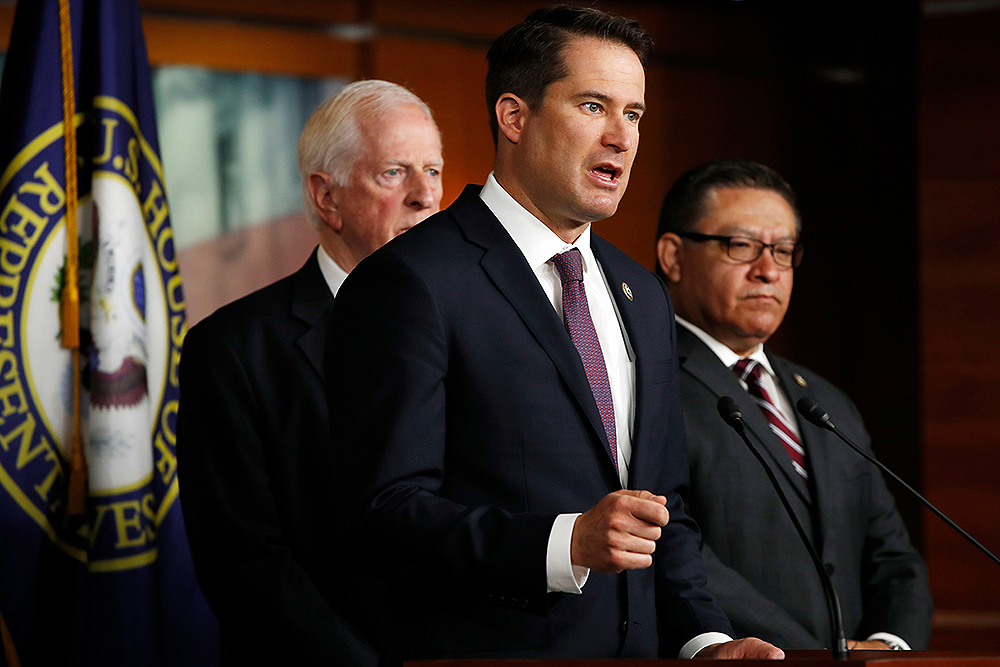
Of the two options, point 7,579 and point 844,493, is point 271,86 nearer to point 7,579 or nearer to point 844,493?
point 7,579

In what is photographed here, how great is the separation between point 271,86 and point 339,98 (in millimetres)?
1773

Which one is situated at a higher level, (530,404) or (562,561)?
(530,404)

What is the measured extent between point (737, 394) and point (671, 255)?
0.46 metres

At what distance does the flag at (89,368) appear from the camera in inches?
110

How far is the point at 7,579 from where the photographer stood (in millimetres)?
2750

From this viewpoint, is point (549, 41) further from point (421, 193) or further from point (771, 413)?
point (771, 413)

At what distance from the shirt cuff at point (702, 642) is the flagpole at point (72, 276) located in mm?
1734

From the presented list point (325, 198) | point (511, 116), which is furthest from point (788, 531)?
point (325, 198)

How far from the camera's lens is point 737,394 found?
8.57 feet

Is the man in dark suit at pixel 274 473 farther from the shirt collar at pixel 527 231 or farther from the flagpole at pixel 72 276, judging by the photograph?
the shirt collar at pixel 527 231

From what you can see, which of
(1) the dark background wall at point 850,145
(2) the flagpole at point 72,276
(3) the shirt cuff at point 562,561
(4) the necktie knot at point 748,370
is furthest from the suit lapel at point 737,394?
(1) the dark background wall at point 850,145

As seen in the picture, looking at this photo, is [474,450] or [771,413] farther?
[771,413]

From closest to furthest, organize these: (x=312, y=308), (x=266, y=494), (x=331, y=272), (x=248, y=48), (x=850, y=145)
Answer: (x=266, y=494), (x=312, y=308), (x=331, y=272), (x=248, y=48), (x=850, y=145)

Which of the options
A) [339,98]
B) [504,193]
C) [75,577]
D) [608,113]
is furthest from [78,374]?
[608,113]
